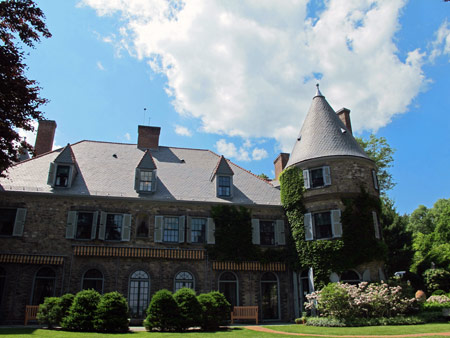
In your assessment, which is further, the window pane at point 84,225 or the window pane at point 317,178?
the window pane at point 317,178

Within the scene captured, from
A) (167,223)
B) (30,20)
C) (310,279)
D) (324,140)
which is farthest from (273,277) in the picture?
(30,20)

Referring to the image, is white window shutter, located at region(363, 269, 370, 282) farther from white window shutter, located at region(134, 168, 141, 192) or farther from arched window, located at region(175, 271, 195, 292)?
white window shutter, located at region(134, 168, 141, 192)

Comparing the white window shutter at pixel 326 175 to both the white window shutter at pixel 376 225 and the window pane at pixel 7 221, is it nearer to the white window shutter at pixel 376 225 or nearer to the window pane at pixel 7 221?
the white window shutter at pixel 376 225

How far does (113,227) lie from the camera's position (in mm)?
22172

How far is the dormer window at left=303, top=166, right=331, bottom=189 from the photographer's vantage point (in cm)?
2280

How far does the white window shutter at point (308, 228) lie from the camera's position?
22562 mm

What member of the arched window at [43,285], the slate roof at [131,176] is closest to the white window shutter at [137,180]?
the slate roof at [131,176]

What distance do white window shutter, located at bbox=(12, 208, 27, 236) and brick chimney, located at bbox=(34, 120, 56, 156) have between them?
7.16 metres

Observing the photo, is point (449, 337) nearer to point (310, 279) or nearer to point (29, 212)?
point (310, 279)

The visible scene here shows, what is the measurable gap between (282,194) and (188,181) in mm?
6467

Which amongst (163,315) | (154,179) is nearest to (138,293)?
(163,315)

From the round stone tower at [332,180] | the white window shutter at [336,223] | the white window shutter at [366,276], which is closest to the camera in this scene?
the white window shutter at [366,276]

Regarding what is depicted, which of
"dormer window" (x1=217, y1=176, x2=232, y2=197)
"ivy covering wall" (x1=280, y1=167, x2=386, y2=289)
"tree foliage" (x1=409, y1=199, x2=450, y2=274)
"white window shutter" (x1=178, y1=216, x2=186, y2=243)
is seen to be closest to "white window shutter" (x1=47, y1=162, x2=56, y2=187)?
"white window shutter" (x1=178, y1=216, x2=186, y2=243)

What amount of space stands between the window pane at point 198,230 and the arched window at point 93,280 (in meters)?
5.72
